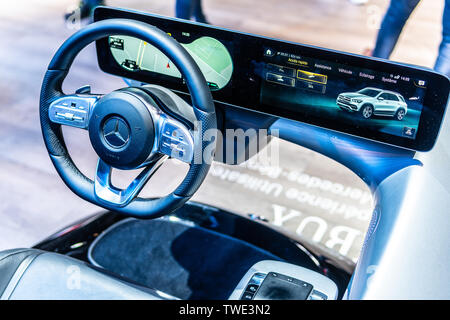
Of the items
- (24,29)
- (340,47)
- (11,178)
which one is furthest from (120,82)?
(340,47)

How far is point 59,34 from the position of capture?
12.1 ft

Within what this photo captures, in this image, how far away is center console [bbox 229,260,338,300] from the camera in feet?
3.34

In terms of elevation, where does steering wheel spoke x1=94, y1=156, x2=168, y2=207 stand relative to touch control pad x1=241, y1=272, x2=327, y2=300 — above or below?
above

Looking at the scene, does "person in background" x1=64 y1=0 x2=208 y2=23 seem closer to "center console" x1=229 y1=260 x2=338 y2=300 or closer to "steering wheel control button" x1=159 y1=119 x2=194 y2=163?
"steering wheel control button" x1=159 y1=119 x2=194 y2=163

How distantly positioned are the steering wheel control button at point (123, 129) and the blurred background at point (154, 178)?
27.7 inches

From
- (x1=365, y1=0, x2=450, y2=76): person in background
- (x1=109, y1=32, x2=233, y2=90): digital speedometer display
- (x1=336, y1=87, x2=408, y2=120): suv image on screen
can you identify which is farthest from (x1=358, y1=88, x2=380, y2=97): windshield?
(x1=365, y1=0, x2=450, y2=76): person in background

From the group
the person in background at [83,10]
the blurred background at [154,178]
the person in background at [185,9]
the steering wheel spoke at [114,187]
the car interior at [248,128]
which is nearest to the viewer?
the car interior at [248,128]

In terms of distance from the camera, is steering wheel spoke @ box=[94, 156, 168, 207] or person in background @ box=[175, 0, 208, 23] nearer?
steering wheel spoke @ box=[94, 156, 168, 207]

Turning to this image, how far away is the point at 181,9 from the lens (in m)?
3.14

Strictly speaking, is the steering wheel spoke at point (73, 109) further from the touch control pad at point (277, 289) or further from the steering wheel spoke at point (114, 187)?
the touch control pad at point (277, 289)

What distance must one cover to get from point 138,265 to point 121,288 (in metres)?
0.43

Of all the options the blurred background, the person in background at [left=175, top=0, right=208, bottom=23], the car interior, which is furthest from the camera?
the person in background at [left=175, top=0, right=208, bottom=23]

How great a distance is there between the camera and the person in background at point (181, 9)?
123 inches

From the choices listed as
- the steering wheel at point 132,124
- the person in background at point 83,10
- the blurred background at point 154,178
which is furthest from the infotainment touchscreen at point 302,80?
the person in background at point 83,10
